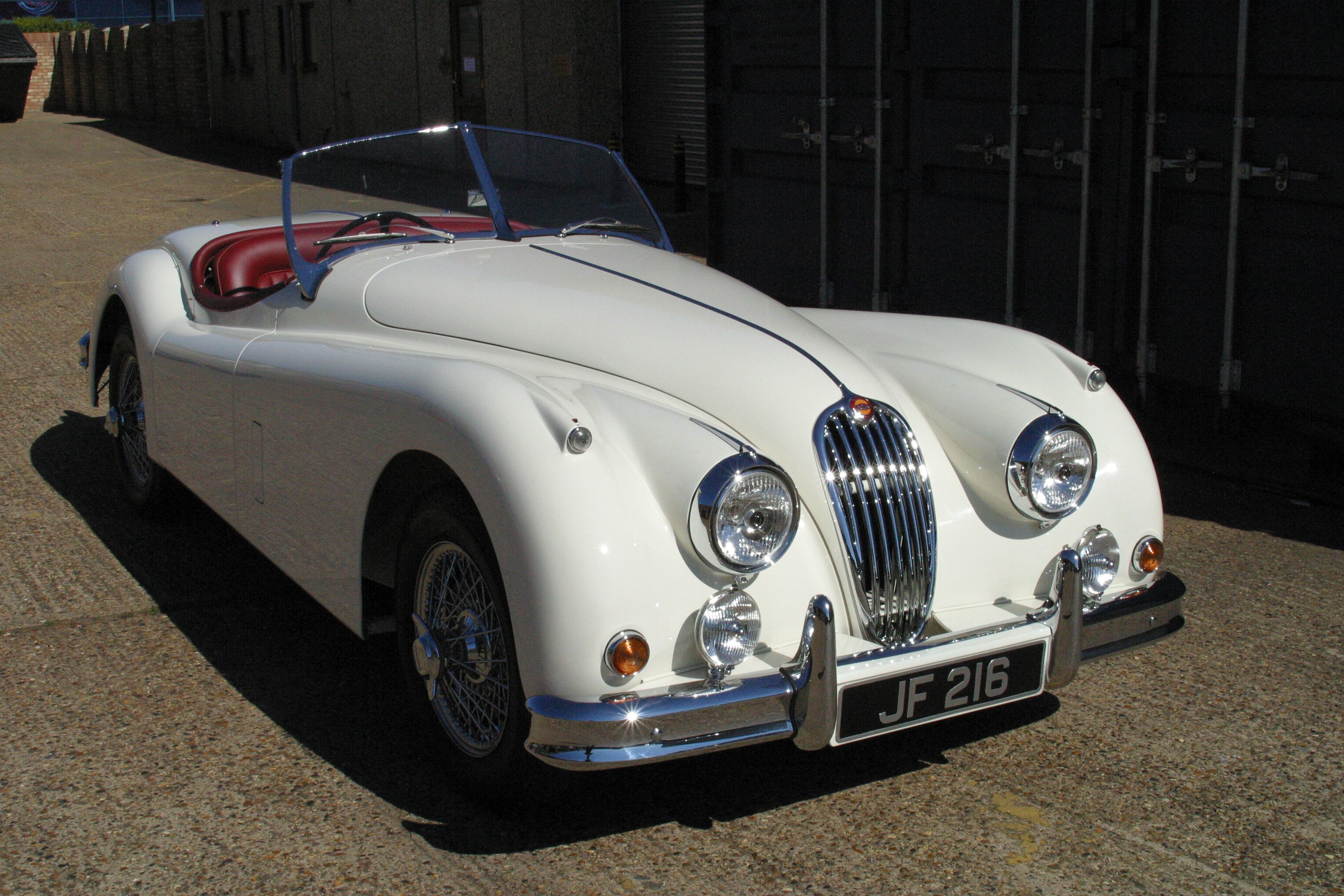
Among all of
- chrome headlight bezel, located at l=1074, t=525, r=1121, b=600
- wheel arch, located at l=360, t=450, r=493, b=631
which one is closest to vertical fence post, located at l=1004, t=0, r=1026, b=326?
chrome headlight bezel, located at l=1074, t=525, r=1121, b=600

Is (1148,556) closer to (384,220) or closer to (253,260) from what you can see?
(384,220)

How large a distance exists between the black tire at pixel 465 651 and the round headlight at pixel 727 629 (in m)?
0.39

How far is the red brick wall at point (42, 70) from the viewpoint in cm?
3775

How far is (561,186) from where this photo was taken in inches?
179

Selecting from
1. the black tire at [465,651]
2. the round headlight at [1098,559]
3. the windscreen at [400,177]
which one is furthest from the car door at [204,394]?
the round headlight at [1098,559]

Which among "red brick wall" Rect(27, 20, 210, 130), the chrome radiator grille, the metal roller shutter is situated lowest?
the chrome radiator grille

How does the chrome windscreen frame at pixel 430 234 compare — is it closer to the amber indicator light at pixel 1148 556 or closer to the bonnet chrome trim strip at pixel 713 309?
the bonnet chrome trim strip at pixel 713 309

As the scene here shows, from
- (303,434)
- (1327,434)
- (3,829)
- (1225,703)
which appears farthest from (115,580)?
(1327,434)

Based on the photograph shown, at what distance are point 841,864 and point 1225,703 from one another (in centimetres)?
133

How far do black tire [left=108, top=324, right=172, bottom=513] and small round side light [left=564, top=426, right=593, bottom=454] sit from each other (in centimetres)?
269

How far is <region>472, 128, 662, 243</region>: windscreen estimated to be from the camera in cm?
440

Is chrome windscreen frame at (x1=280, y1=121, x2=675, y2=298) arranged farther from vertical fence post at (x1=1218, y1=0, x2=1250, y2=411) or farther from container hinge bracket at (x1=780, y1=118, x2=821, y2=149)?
container hinge bracket at (x1=780, y1=118, x2=821, y2=149)

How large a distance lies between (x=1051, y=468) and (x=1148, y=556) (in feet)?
1.17

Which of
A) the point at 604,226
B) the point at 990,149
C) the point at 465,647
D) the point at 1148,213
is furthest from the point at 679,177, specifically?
the point at 465,647
